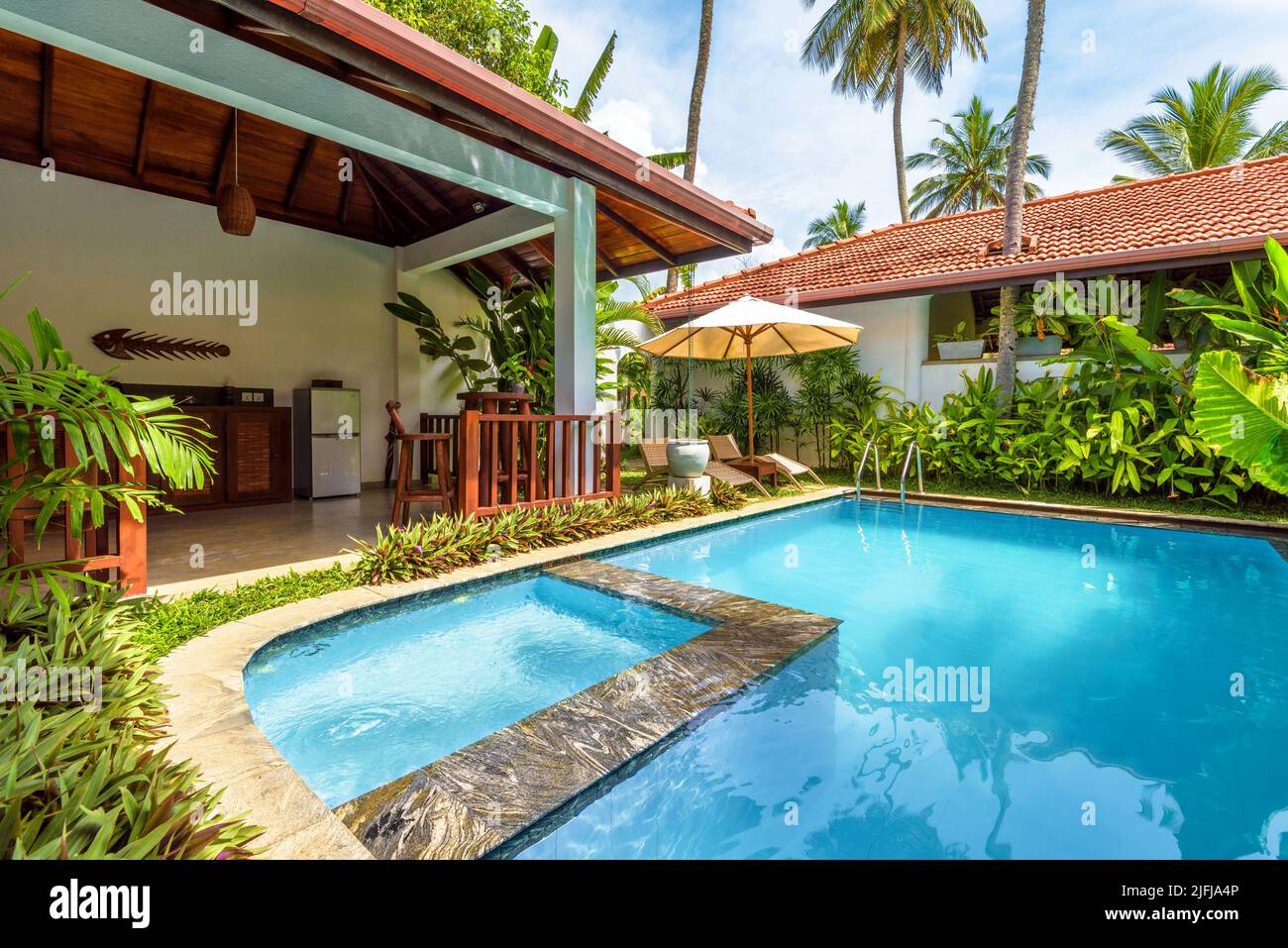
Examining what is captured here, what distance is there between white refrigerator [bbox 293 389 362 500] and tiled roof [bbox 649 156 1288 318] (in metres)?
7.70

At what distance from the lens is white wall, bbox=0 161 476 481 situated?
6496 millimetres

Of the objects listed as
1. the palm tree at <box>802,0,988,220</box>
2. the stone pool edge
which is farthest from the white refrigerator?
the palm tree at <box>802,0,988,220</box>

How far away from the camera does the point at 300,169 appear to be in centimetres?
746

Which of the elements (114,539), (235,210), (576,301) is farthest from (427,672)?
(235,210)

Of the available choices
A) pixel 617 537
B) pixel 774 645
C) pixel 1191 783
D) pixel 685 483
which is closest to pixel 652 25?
pixel 685 483

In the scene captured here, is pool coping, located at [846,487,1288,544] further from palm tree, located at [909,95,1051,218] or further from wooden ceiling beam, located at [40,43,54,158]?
palm tree, located at [909,95,1051,218]

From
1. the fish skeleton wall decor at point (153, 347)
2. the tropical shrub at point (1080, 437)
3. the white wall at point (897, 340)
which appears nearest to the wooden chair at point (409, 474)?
the fish skeleton wall decor at point (153, 347)

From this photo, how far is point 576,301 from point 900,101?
1904cm

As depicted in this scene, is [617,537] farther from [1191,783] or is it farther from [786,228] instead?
[786,228]

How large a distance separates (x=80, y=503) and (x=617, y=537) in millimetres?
4074

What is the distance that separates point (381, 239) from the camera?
370 inches

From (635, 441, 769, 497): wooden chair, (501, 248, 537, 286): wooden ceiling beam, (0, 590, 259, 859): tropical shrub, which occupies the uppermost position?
Answer: (501, 248, 537, 286): wooden ceiling beam

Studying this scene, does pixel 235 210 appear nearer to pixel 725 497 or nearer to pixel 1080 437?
pixel 725 497

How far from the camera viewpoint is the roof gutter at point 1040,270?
773cm
